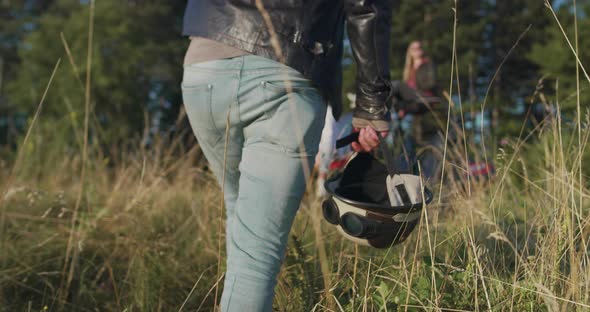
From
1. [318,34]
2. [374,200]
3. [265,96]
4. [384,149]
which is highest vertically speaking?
[318,34]

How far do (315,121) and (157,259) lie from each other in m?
1.42

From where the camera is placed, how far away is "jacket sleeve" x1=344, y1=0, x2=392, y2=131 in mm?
1402

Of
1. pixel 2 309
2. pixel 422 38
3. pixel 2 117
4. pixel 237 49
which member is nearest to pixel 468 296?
pixel 237 49

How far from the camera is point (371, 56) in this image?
145 centimetres

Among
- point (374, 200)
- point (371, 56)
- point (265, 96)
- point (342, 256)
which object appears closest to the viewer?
point (265, 96)

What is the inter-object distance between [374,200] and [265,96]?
620 mm

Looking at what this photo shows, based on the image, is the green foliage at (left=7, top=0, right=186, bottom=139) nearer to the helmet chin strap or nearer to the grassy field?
the grassy field

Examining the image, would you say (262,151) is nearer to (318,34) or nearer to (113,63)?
(318,34)

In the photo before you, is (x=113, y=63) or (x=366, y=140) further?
(x=113, y=63)

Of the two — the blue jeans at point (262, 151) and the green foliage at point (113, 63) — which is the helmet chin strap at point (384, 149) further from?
the green foliage at point (113, 63)

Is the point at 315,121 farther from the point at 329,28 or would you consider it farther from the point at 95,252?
the point at 95,252

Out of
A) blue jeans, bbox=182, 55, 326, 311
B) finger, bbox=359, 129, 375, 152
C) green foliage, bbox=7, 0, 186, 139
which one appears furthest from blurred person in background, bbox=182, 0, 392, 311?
green foliage, bbox=7, 0, 186, 139

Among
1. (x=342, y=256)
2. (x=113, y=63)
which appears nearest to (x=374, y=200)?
(x=342, y=256)

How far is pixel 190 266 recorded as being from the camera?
254 centimetres
